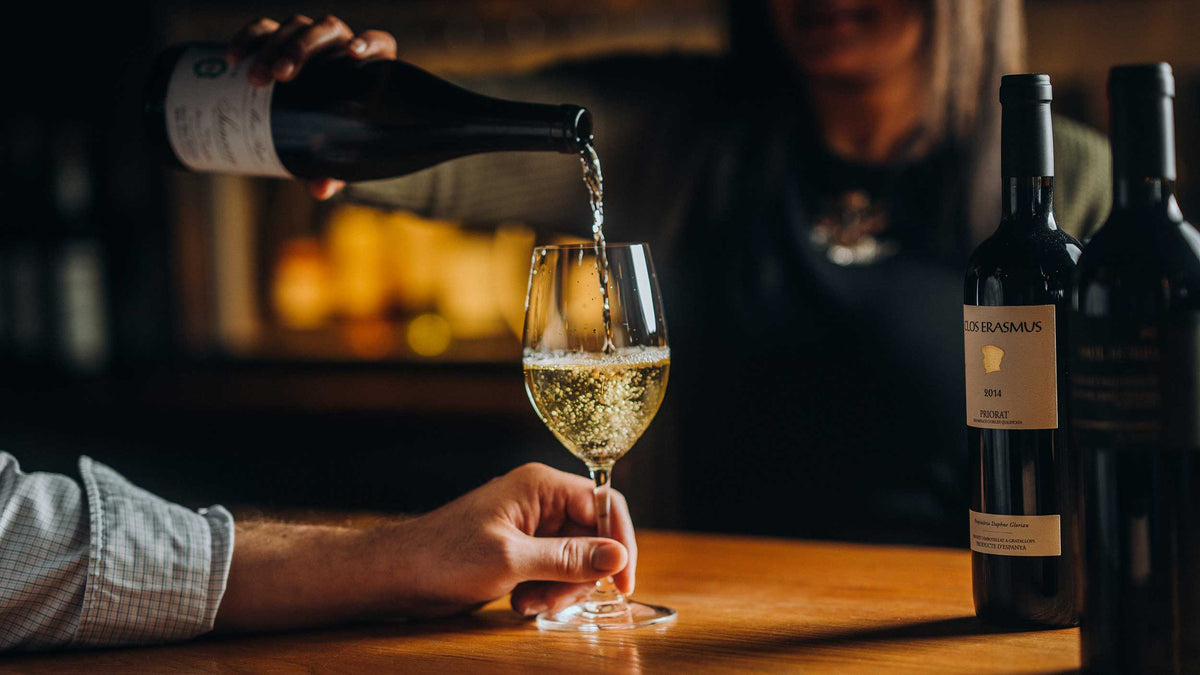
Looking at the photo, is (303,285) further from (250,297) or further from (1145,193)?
(1145,193)

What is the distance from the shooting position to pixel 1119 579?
643mm

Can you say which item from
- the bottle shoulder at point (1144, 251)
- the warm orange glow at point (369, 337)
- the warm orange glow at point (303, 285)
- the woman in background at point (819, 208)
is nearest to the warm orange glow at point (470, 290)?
the warm orange glow at point (369, 337)

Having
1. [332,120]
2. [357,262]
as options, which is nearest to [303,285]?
[357,262]

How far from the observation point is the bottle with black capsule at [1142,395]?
62 centimetres

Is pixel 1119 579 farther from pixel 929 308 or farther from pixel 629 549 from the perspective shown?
pixel 929 308

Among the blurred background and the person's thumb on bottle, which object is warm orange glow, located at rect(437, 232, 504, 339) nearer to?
the blurred background

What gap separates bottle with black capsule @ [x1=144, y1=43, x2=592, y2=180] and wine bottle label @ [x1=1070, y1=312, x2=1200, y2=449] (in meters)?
0.53

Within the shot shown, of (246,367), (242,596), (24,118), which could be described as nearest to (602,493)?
(242,596)

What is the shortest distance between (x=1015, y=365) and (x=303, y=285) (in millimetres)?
2580

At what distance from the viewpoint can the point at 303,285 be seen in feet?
10.2

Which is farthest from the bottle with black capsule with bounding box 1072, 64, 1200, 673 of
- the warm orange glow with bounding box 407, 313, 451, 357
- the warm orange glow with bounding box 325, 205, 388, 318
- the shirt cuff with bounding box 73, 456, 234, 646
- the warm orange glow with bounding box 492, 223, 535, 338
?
the warm orange glow with bounding box 325, 205, 388, 318

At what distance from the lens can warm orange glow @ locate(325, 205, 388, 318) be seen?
301 centimetres

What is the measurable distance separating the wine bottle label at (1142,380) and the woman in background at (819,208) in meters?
1.03

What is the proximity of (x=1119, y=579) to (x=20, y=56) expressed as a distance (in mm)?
3291
